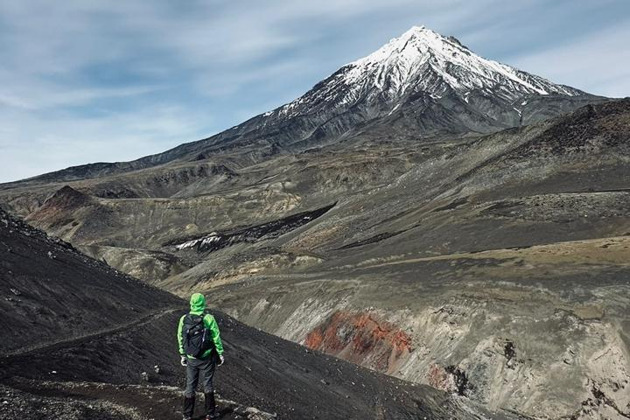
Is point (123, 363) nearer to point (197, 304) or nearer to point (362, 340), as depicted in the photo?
point (197, 304)

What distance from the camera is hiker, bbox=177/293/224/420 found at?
1156 cm

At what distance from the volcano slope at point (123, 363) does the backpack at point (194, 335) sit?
1782mm

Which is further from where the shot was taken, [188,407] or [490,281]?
[490,281]

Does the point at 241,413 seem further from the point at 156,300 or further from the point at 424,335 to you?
the point at 424,335

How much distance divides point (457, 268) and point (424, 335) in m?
10.3

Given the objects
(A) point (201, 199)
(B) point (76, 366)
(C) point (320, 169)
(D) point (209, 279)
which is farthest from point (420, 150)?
(B) point (76, 366)

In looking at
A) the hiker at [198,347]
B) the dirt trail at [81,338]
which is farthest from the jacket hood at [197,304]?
the dirt trail at [81,338]

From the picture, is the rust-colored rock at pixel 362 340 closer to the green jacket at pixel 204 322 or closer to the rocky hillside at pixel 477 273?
the rocky hillside at pixel 477 273

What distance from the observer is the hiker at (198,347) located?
1156 centimetres

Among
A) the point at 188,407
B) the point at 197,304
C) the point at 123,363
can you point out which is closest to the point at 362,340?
the point at 123,363

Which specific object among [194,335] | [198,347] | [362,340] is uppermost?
[194,335]

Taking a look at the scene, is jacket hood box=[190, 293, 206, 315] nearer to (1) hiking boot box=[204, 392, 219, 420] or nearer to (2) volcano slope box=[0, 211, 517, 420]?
(1) hiking boot box=[204, 392, 219, 420]

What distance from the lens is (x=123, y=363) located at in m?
17.2

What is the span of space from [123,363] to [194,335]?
6856 mm
